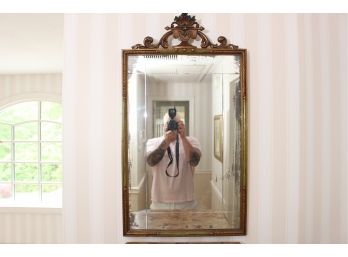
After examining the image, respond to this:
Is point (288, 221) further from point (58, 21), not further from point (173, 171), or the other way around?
point (58, 21)

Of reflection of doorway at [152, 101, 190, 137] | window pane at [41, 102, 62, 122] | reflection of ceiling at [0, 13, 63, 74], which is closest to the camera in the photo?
reflection of doorway at [152, 101, 190, 137]

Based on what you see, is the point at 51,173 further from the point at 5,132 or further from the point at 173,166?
the point at 173,166

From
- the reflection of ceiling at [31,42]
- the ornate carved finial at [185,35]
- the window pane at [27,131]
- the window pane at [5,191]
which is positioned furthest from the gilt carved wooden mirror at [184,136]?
the window pane at [5,191]

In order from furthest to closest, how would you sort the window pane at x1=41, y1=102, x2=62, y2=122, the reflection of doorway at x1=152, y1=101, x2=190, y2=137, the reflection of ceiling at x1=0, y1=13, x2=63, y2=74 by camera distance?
1. the window pane at x1=41, y1=102, x2=62, y2=122
2. the reflection of ceiling at x1=0, y1=13, x2=63, y2=74
3. the reflection of doorway at x1=152, y1=101, x2=190, y2=137

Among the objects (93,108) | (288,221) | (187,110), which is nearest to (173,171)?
(187,110)

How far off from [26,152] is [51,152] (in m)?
0.32

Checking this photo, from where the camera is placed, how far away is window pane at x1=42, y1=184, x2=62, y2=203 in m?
3.43

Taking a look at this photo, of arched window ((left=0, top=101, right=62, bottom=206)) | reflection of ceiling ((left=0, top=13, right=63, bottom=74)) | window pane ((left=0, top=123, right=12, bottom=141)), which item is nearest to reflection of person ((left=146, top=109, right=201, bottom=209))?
reflection of ceiling ((left=0, top=13, right=63, bottom=74))

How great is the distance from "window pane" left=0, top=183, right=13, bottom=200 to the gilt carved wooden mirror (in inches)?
109

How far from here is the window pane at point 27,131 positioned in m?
3.42

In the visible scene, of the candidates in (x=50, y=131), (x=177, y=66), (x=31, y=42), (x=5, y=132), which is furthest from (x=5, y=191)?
(x=177, y=66)

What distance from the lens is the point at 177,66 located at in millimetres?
1318

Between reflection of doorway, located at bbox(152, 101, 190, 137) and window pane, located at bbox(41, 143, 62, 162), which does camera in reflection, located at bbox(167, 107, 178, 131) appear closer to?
reflection of doorway, located at bbox(152, 101, 190, 137)

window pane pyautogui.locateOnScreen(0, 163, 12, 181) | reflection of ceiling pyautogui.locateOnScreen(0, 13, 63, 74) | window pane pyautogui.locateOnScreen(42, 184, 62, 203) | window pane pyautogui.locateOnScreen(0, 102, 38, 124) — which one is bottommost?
window pane pyautogui.locateOnScreen(42, 184, 62, 203)
